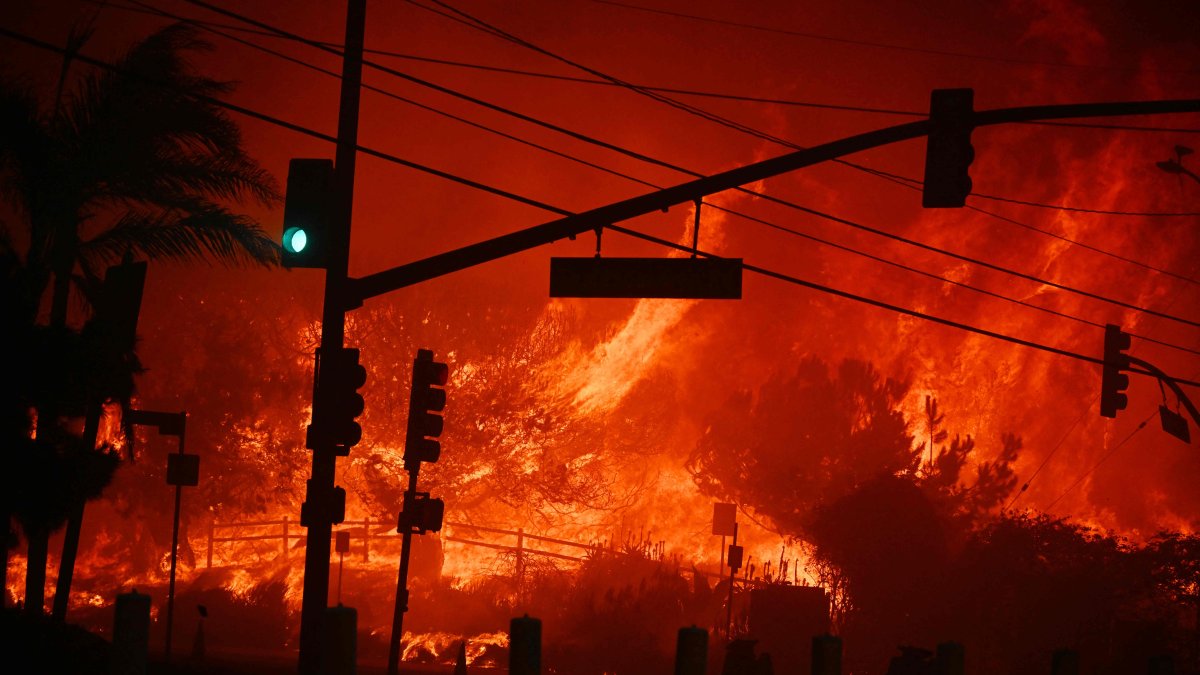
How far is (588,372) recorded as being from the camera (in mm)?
46406

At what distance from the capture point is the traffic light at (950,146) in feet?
37.7

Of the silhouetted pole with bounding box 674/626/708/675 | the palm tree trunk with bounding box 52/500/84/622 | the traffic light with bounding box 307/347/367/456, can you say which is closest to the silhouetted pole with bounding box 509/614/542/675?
the silhouetted pole with bounding box 674/626/708/675

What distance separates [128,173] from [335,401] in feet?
28.0

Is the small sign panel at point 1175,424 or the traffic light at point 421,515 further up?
the small sign panel at point 1175,424

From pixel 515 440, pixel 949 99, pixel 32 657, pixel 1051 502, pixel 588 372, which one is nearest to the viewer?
pixel 949 99

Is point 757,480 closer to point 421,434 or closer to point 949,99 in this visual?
point 421,434

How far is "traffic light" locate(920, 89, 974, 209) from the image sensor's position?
452 inches

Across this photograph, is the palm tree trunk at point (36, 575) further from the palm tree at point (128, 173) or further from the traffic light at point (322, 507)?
the traffic light at point (322, 507)

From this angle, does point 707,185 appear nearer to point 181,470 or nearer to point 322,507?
point 322,507

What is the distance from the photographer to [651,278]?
12.7 m

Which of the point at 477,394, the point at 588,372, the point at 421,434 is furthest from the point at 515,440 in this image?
Result: the point at 421,434

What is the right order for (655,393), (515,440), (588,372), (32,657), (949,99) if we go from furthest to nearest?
(655,393) < (588,372) < (515,440) < (32,657) < (949,99)

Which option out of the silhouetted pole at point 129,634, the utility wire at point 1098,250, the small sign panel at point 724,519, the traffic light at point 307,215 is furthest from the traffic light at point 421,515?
the utility wire at point 1098,250

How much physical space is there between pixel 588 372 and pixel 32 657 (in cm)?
3422
